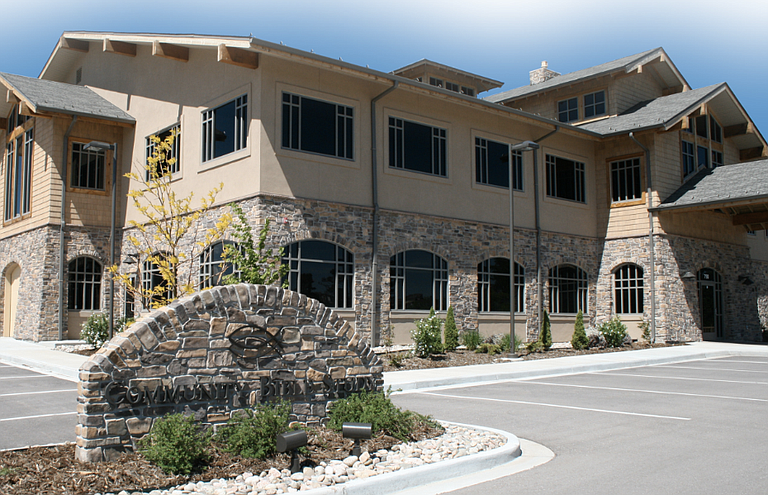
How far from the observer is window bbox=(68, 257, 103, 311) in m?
22.8

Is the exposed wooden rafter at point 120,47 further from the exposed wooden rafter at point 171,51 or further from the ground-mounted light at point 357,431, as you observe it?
the ground-mounted light at point 357,431

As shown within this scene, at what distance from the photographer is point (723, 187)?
80.8ft

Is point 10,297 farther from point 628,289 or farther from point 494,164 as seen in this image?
point 628,289

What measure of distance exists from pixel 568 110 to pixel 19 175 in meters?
22.7

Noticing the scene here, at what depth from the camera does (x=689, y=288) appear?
25.8 m

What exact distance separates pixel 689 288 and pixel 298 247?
16.2 meters

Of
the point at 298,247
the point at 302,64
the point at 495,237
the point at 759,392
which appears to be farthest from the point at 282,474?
the point at 495,237

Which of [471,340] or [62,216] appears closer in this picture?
[471,340]

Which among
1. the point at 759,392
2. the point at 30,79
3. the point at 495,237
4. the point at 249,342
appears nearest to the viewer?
the point at 249,342

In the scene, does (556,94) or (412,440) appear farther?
(556,94)

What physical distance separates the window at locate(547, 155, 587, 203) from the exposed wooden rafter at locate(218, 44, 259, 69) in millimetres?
12558

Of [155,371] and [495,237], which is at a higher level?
[495,237]

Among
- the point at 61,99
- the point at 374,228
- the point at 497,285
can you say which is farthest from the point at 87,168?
the point at 497,285

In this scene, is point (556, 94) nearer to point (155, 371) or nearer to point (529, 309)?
point (529, 309)
